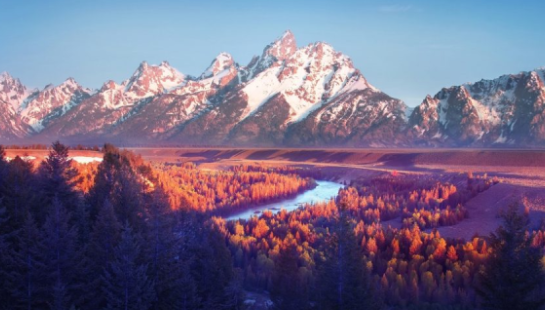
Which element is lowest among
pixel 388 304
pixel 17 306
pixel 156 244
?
pixel 388 304

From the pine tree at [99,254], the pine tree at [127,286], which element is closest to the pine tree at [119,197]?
the pine tree at [99,254]

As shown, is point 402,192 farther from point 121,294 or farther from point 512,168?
point 121,294

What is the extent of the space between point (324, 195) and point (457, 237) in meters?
40.3

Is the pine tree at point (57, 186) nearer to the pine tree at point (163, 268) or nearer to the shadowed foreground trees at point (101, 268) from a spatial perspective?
the shadowed foreground trees at point (101, 268)

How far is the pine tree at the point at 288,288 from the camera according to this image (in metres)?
22.2

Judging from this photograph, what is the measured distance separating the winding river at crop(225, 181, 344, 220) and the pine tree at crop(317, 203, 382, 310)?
Answer: 135 feet

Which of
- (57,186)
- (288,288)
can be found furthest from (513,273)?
(57,186)

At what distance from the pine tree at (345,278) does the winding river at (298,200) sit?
1617 inches

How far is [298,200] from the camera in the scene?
2990 inches

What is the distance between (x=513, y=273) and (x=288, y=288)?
10865 millimetres

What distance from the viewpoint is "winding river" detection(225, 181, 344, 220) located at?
64438 mm

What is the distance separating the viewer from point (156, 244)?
23.3 metres

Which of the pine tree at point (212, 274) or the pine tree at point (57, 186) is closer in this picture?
the pine tree at point (212, 274)

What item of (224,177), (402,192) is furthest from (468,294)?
(224,177)
